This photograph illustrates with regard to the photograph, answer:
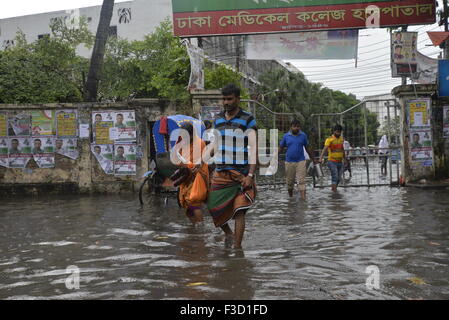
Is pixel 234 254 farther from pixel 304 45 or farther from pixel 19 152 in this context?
pixel 304 45

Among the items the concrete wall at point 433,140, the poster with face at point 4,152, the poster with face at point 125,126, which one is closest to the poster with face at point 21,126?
the poster with face at point 4,152

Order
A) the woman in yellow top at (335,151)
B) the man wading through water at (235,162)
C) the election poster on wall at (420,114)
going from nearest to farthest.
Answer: the man wading through water at (235,162), the woman in yellow top at (335,151), the election poster on wall at (420,114)

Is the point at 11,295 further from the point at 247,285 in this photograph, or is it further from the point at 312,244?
the point at 312,244

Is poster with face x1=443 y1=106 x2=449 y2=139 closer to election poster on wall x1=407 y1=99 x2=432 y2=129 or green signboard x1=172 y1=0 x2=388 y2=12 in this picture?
election poster on wall x1=407 y1=99 x2=432 y2=129

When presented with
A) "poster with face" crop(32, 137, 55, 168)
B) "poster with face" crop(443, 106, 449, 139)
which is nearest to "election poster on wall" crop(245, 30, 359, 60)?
"poster with face" crop(443, 106, 449, 139)

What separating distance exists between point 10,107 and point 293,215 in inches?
347

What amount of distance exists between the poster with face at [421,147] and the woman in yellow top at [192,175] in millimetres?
7551

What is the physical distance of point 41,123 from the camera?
13.2 m


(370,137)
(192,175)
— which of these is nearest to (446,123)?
(370,137)

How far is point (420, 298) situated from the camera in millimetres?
3473

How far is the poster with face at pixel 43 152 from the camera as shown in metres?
13.1

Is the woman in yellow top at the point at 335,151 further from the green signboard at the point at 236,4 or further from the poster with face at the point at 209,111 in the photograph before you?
the green signboard at the point at 236,4

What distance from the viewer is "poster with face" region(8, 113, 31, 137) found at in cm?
1320
